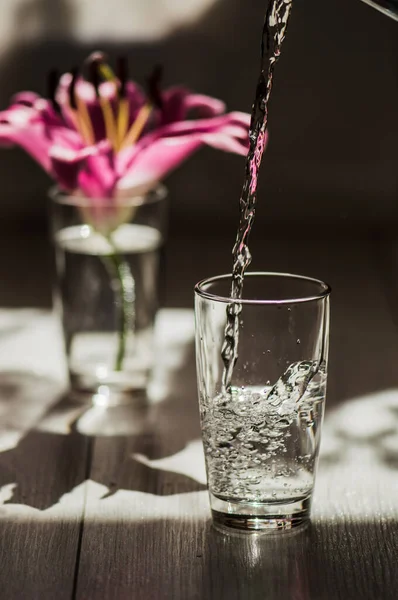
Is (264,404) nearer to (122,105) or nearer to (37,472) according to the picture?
(37,472)

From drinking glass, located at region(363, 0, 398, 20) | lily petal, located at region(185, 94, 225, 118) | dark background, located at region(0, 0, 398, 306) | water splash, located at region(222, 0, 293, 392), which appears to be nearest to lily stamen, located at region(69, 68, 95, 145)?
lily petal, located at region(185, 94, 225, 118)

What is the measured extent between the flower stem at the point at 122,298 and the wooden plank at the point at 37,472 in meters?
0.08

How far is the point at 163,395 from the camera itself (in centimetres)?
110

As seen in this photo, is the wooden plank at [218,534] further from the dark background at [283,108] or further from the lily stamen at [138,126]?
the dark background at [283,108]

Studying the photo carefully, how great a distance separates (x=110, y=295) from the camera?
3.54 feet

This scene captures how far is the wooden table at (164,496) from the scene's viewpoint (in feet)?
2.35

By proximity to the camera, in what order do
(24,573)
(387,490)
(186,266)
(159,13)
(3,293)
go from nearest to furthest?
(24,573), (387,490), (3,293), (186,266), (159,13)

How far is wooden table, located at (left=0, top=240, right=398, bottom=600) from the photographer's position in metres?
0.72

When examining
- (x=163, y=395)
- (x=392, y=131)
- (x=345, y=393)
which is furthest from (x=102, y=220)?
(x=392, y=131)

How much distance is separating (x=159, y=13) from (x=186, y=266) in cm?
62

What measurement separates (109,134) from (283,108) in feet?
3.40

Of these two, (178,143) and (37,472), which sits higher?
(178,143)

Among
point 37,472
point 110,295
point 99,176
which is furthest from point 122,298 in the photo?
point 37,472

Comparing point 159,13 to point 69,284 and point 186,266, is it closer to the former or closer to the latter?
point 186,266
